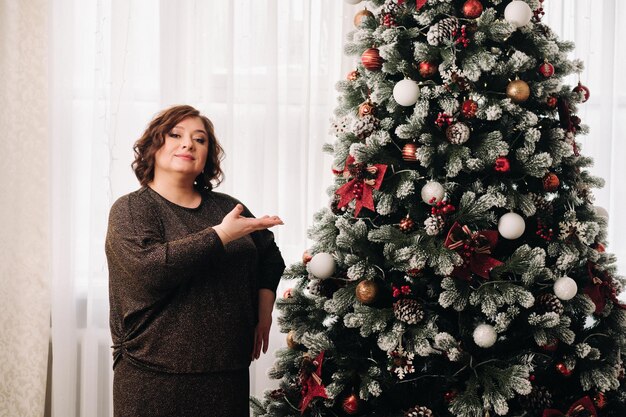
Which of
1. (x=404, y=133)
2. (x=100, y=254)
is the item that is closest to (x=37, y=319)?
(x=100, y=254)

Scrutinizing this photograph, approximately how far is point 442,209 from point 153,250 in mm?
792

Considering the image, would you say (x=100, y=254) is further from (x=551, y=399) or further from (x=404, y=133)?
(x=551, y=399)

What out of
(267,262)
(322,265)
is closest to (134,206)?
(267,262)

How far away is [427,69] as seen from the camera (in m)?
1.90

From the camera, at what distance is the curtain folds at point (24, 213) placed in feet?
9.18

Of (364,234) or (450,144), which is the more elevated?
(450,144)

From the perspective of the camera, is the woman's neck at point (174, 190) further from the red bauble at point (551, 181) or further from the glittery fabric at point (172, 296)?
the red bauble at point (551, 181)

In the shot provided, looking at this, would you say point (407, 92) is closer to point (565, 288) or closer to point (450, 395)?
point (565, 288)

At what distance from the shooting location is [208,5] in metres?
2.83

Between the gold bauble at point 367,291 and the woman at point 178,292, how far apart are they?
13.2 inches

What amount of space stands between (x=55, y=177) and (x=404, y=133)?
1.61 m

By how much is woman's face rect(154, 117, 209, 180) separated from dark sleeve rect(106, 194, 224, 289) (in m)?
0.18

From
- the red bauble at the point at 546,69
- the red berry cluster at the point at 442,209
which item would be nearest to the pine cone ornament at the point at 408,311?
the red berry cluster at the point at 442,209

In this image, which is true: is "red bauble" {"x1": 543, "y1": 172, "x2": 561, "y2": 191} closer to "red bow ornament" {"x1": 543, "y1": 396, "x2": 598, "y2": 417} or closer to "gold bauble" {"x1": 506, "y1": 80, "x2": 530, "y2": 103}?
"gold bauble" {"x1": 506, "y1": 80, "x2": 530, "y2": 103}
